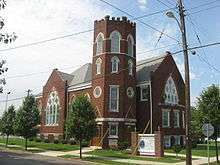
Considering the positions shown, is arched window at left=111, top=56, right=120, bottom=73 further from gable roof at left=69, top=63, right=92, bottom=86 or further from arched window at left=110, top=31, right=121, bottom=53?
gable roof at left=69, top=63, right=92, bottom=86

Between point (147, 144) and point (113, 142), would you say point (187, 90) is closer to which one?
point (147, 144)

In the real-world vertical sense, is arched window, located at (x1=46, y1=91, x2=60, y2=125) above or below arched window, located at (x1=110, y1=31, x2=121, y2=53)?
below

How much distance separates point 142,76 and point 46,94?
59.5 ft

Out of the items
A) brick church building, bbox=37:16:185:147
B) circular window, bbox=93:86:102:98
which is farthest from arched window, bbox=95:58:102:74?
circular window, bbox=93:86:102:98

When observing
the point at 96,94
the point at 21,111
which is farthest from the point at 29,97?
the point at 96,94

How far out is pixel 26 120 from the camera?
4631 cm

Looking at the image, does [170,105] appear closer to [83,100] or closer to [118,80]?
[118,80]

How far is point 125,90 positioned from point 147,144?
1223cm

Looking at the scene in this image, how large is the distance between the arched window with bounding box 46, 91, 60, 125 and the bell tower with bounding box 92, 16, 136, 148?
41.6 feet

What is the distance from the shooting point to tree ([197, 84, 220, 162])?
3241 cm

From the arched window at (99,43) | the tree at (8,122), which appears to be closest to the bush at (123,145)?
the arched window at (99,43)

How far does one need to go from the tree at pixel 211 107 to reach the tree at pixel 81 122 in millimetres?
10203

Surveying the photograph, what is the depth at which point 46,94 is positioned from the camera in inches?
2547

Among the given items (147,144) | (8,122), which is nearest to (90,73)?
(8,122)
